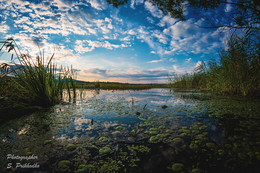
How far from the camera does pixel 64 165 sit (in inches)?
39.7

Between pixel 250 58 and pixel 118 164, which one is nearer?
pixel 118 164

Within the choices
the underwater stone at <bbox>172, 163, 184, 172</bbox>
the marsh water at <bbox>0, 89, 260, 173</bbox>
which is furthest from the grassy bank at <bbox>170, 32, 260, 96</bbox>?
the underwater stone at <bbox>172, 163, 184, 172</bbox>

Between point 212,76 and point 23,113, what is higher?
point 212,76

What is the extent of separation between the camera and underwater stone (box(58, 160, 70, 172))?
3.19ft

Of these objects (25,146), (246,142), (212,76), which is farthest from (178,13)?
(25,146)

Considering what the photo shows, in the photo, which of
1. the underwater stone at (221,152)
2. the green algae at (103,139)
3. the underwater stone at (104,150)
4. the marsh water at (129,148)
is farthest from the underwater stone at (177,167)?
the green algae at (103,139)

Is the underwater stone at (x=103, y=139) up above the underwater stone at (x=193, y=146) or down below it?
below

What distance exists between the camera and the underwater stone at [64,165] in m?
0.97

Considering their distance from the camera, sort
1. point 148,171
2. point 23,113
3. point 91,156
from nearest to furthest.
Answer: point 148,171 → point 91,156 → point 23,113

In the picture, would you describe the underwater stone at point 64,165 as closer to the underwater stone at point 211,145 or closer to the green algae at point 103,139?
the green algae at point 103,139

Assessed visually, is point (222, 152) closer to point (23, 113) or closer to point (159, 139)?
point (159, 139)

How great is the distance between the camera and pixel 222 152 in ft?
3.68

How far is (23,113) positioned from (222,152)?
12.7ft

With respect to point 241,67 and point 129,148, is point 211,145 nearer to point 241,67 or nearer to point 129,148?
point 129,148
